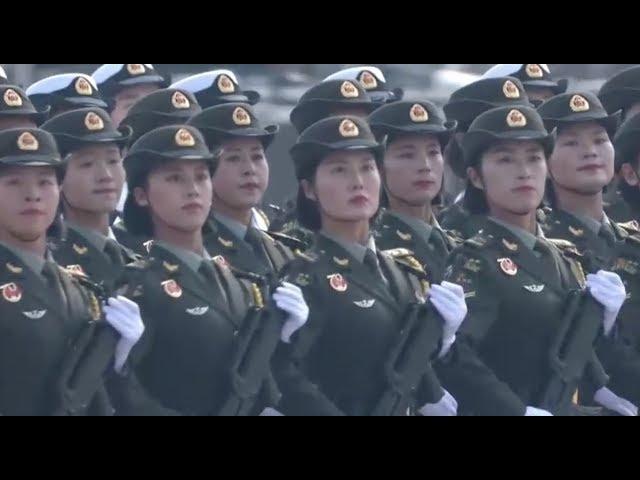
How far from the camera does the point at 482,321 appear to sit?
19.4 metres

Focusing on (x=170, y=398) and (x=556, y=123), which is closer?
(x=170, y=398)

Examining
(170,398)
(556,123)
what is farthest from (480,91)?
(170,398)

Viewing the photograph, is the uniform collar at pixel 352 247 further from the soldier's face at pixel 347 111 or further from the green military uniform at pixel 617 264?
the soldier's face at pixel 347 111

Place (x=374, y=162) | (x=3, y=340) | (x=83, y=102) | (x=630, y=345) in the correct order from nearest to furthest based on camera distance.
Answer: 1. (x=3, y=340)
2. (x=374, y=162)
3. (x=630, y=345)
4. (x=83, y=102)

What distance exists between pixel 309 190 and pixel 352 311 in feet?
2.99

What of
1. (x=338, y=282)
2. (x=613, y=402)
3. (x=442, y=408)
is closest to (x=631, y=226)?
(x=613, y=402)

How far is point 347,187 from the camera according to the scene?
19.0 metres

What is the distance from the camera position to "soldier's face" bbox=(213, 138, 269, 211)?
66.1ft

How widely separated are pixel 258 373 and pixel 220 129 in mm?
2338

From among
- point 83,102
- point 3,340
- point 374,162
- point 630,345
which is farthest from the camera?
point 83,102

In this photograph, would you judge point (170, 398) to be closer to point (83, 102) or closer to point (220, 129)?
point (220, 129)

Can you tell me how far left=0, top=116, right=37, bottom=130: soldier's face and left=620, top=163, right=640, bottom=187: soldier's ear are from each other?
426 centimetres

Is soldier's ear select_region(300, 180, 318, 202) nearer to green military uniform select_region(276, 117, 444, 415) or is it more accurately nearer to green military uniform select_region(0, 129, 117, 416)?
green military uniform select_region(276, 117, 444, 415)

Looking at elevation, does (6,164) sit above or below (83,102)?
above
